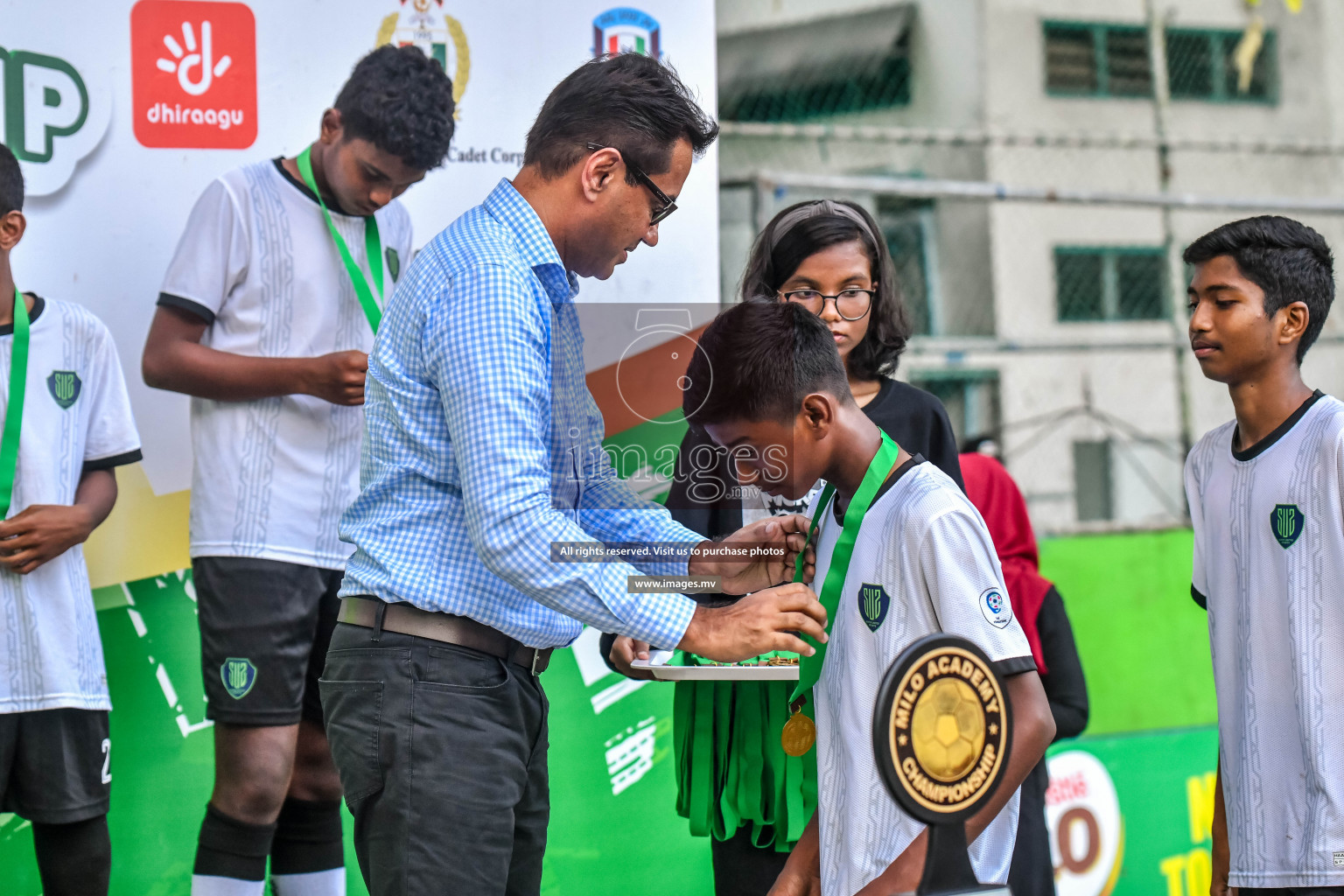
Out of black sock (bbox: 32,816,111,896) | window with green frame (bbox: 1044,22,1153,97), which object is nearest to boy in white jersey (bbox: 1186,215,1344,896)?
black sock (bbox: 32,816,111,896)

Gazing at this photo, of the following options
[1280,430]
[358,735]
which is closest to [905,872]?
[358,735]

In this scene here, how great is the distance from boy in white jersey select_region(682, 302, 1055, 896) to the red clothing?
131cm

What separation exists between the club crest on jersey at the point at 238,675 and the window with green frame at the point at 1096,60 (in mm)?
7512

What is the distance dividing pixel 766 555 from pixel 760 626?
1.33ft

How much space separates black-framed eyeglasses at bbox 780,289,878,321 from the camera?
240cm

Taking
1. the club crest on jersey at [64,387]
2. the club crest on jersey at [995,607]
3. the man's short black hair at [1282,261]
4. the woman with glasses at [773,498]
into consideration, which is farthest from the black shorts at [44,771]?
the man's short black hair at [1282,261]

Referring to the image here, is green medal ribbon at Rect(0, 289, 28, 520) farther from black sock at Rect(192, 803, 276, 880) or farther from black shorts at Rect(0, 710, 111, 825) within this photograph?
black sock at Rect(192, 803, 276, 880)

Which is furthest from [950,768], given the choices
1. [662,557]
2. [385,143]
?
[385,143]

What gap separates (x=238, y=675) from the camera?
2693 millimetres

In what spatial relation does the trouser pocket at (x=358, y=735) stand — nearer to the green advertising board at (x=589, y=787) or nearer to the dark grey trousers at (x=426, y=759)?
the dark grey trousers at (x=426, y=759)

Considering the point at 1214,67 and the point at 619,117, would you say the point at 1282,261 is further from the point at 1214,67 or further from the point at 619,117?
the point at 1214,67

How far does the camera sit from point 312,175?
2.91m

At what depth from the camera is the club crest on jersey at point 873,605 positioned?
5.90 feet

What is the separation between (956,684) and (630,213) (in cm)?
98
